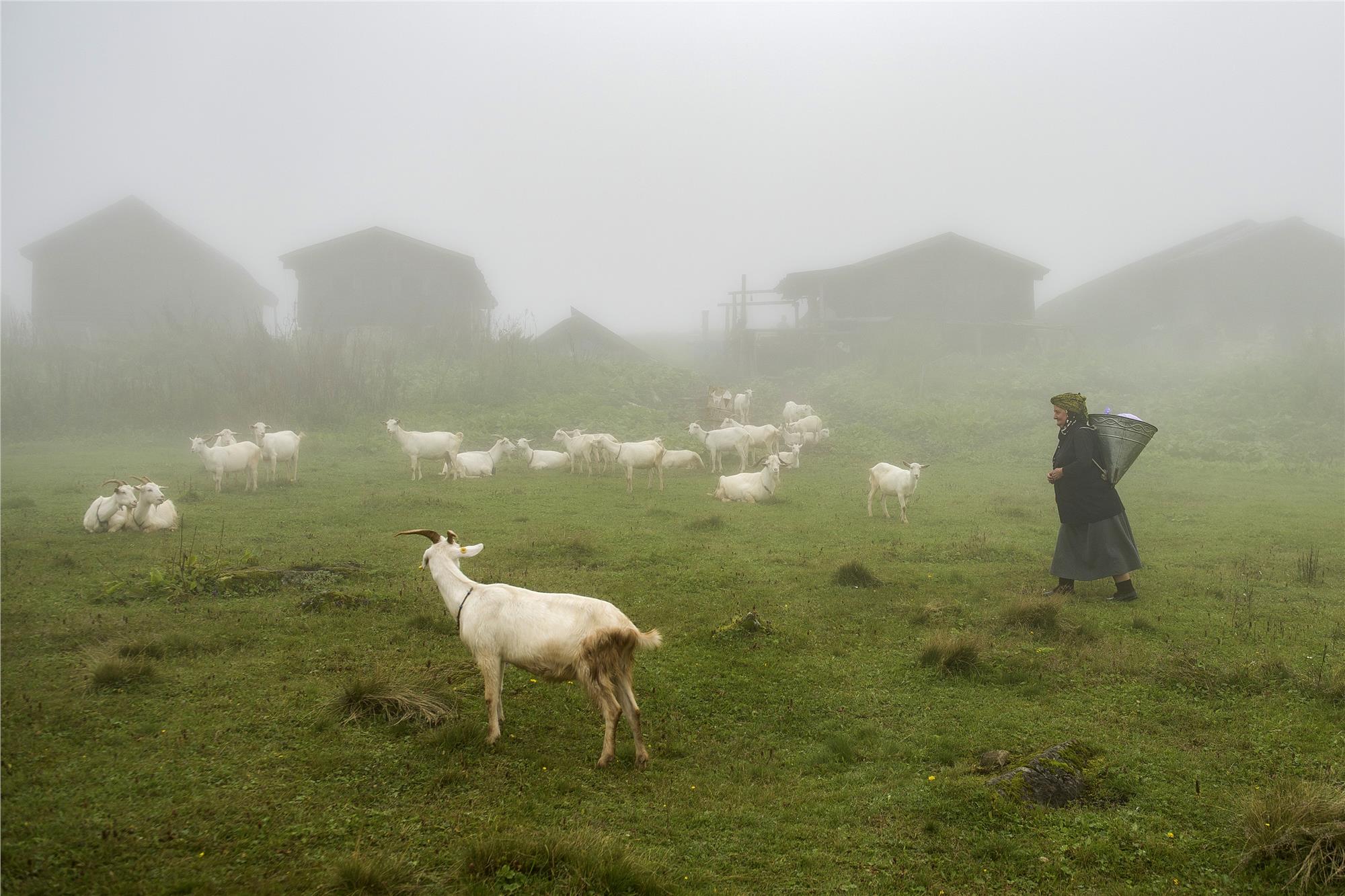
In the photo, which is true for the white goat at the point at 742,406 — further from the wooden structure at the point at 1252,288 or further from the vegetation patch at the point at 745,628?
the wooden structure at the point at 1252,288

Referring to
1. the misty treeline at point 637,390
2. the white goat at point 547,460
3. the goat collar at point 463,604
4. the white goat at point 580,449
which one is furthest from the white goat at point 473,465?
the goat collar at point 463,604

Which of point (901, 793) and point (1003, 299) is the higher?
point (1003, 299)

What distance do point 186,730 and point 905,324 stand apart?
39.1m

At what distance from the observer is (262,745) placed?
5477mm

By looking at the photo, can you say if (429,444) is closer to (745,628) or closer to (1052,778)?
(745,628)

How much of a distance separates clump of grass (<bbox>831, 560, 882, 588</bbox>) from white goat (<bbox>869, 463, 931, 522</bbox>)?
15.4ft

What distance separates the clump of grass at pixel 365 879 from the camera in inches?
155

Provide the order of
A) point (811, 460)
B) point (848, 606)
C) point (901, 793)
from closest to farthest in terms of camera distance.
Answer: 1. point (901, 793)
2. point (848, 606)
3. point (811, 460)

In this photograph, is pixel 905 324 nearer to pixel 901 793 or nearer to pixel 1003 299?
pixel 1003 299

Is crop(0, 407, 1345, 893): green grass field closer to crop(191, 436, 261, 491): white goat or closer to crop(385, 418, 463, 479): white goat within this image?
crop(191, 436, 261, 491): white goat

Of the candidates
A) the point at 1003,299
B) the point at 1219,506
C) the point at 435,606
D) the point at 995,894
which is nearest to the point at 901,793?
the point at 995,894

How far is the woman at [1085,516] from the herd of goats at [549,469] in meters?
4.92

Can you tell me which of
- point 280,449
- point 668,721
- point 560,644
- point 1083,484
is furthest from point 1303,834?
point 280,449

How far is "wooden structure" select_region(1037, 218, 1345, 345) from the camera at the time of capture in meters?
41.1
